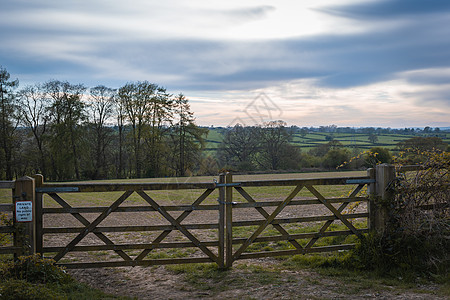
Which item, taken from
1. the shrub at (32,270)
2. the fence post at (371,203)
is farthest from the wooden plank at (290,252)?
the shrub at (32,270)

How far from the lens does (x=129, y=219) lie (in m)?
12.8

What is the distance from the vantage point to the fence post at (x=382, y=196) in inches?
287

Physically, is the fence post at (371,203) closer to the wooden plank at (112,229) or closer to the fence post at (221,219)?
the fence post at (221,219)

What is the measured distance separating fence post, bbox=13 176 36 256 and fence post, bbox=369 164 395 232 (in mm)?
6259

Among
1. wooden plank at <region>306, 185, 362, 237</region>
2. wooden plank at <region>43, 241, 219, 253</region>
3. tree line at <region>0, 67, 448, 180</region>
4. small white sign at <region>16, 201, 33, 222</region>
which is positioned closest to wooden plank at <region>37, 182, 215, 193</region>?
small white sign at <region>16, 201, 33, 222</region>

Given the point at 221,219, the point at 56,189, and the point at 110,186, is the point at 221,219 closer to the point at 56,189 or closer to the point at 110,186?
the point at 110,186

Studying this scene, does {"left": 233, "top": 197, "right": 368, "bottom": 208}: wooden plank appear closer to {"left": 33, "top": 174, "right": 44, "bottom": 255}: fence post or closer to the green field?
{"left": 33, "top": 174, "right": 44, "bottom": 255}: fence post

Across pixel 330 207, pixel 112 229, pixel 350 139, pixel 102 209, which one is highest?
pixel 350 139

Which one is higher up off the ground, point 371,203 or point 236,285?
point 371,203

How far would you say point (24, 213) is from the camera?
6113 mm

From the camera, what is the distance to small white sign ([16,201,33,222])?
6074 millimetres

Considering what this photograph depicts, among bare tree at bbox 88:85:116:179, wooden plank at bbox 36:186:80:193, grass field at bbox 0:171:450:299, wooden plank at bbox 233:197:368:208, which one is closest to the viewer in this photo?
grass field at bbox 0:171:450:299

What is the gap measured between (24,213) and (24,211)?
1.3 inches

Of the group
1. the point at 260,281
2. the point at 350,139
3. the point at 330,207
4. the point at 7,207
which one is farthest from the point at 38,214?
the point at 350,139
